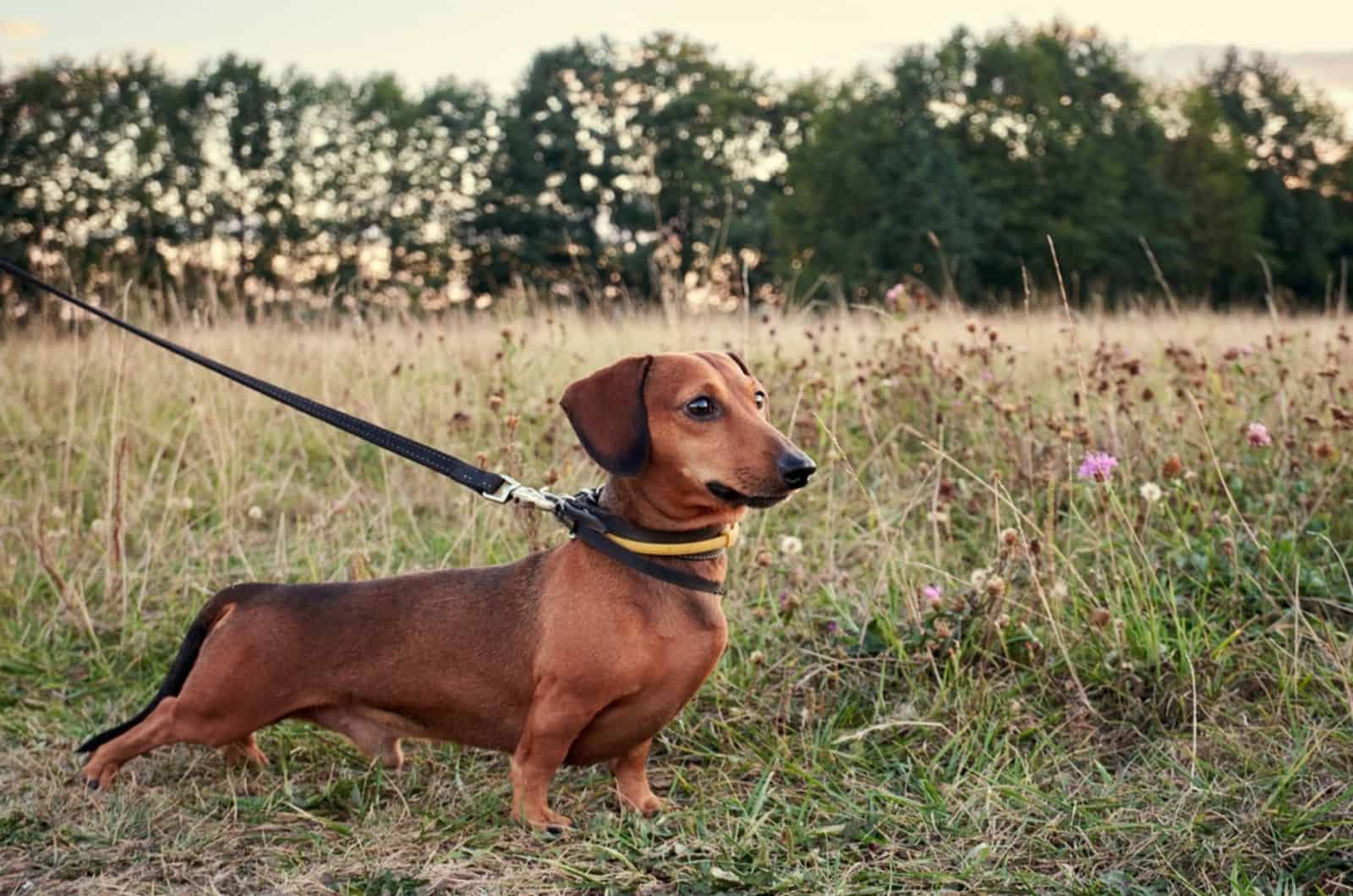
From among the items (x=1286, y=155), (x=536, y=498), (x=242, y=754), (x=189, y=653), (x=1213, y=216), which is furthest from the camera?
(x=1286, y=155)

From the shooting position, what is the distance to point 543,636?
10.2 feet

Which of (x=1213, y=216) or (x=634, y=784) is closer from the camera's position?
(x=634, y=784)

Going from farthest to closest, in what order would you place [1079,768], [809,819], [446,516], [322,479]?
1. [322,479]
2. [446,516]
3. [1079,768]
4. [809,819]

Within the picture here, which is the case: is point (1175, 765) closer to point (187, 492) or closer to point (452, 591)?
point (452, 591)

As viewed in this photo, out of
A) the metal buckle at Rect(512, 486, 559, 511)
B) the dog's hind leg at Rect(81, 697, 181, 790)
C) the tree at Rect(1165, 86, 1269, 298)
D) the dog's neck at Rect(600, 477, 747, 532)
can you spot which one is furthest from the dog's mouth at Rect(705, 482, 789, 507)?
the tree at Rect(1165, 86, 1269, 298)

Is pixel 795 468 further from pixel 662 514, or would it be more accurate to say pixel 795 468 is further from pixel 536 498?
pixel 536 498

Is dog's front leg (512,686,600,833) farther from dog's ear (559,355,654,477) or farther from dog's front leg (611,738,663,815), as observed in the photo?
dog's ear (559,355,654,477)

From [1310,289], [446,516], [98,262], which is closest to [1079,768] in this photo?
[446,516]

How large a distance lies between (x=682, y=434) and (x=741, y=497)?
228 mm

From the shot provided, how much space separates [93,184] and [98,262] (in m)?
6.68

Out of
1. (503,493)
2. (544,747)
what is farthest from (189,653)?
(544,747)

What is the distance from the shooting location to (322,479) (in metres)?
7.09

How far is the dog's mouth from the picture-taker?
2.76m

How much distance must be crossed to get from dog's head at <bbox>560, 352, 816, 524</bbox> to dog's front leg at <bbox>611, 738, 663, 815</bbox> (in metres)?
0.79
